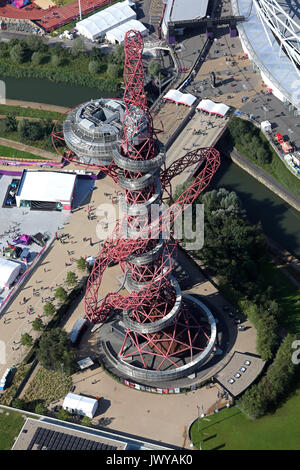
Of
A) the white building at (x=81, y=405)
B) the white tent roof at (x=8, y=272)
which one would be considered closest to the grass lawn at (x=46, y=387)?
the white building at (x=81, y=405)

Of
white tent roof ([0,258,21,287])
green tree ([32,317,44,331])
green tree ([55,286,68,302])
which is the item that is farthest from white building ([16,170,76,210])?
green tree ([32,317,44,331])

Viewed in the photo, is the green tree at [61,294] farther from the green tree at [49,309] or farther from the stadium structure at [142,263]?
the stadium structure at [142,263]

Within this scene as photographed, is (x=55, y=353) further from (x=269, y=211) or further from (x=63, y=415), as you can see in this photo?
(x=269, y=211)

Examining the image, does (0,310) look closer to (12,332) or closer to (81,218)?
(12,332)

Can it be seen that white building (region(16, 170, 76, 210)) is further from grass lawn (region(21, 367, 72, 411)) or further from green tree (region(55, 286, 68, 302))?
grass lawn (region(21, 367, 72, 411))

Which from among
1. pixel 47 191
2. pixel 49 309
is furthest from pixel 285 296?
pixel 47 191

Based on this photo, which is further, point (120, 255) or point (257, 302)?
point (257, 302)

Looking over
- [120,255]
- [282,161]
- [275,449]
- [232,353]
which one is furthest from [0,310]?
[282,161]
